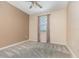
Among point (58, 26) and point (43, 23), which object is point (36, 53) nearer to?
point (58, 26)

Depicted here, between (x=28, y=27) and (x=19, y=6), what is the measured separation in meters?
1.86

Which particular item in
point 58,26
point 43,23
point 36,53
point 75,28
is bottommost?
point 36,53

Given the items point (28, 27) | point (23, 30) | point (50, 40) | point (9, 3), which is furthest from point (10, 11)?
point (50, 40)

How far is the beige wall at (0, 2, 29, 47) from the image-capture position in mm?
4148

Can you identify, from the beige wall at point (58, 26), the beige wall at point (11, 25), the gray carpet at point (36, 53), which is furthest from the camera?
the beige wall at point (58, 26)

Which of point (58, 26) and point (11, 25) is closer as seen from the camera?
point (11, 25)

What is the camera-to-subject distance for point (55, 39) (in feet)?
18.5

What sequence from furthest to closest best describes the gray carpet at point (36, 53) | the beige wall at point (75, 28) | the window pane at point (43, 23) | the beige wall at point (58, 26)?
1. the window pane at point (43, 23)
2. the beige wall at point (58, 26)
3. the gray carpet at point (36, 53)
4. the beige wall at point (75, 28)

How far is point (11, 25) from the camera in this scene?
4.73 m

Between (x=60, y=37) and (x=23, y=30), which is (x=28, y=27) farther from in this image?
(x=60, y=37)

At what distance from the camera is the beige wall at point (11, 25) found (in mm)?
4148

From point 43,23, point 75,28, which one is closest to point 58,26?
point 43,23

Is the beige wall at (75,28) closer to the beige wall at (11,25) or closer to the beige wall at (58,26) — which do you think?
the beige wall at (58,26)

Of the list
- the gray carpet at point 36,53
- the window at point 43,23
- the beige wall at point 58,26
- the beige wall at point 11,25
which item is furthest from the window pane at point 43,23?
the gray carpet at point 36,53
